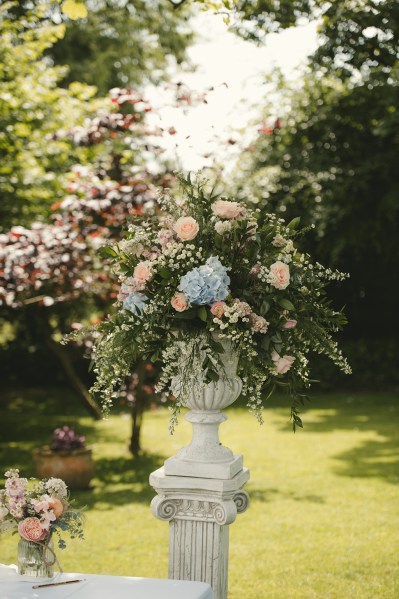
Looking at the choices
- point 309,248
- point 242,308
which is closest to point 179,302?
point 242,308

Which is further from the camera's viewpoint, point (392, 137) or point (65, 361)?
point (392, 137)

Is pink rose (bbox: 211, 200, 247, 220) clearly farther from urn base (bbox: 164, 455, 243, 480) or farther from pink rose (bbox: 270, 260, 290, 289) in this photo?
urn base (bbox: 164, 455, 243, 480)

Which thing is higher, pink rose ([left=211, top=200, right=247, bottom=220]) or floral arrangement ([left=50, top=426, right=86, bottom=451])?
pink rose ([left=211, top=200, right=247, bottom=220])

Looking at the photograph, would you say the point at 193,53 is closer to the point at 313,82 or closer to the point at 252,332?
the point at 313,82

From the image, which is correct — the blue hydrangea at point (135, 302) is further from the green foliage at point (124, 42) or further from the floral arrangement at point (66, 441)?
the green foliage at point (124, 42)

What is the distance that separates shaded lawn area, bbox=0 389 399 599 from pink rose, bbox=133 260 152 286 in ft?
8.86

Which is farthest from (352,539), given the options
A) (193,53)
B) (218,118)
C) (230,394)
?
(193,53)

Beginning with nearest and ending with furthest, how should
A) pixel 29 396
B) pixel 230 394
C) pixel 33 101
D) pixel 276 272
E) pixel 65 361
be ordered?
pixel 276 272 < pixel 230 394 < pixel 65 361 < pixel 33 101 < pixel 29 396

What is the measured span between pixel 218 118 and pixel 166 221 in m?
5.28

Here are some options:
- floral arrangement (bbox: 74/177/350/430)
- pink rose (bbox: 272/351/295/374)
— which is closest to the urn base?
floral arrangement (bbox: 74/177/350/430)

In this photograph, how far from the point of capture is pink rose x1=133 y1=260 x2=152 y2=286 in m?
3.42

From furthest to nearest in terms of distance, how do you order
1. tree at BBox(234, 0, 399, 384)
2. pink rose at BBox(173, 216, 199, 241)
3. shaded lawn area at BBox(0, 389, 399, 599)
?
tree at BBox(234, 0, 399, 384) → shaded lawn area at BBox(0, 389, 399, 599) → pink rose at BBox(173, 216, 199, 241)

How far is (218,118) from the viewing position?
28.4 ft

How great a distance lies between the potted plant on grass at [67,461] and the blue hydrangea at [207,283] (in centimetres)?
488
